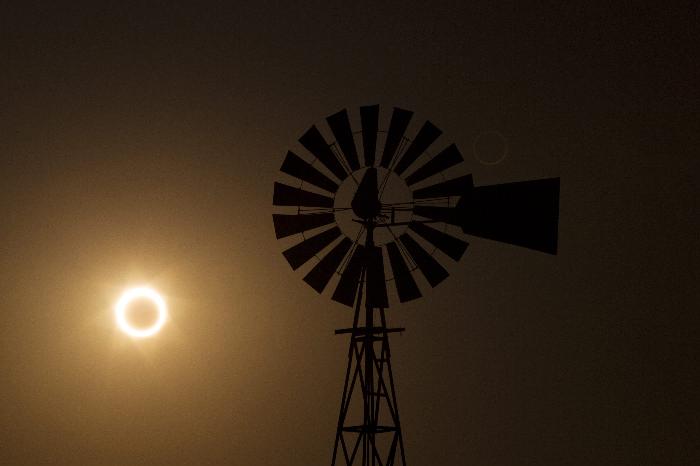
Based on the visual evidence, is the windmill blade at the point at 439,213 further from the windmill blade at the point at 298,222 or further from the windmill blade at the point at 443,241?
the windmill blade at the point at 298,222

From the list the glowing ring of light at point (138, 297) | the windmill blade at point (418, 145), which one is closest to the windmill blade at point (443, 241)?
the windmill blade at point (418, 145)

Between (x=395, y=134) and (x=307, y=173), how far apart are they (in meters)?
0.48

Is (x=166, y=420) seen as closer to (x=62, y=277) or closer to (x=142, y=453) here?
(x=142, y=453)

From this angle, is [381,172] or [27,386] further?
[381,172]

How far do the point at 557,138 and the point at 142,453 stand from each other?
3.04m

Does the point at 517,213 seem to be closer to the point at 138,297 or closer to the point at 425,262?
the point at 425,262

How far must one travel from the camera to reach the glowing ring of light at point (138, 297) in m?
4.86

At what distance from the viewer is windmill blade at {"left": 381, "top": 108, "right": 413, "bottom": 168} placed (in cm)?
386

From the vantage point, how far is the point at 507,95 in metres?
4.87

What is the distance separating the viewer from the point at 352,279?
12.8 ft

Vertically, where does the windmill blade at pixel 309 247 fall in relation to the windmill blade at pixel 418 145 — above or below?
below

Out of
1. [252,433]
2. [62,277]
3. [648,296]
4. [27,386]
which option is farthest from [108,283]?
[648,296]

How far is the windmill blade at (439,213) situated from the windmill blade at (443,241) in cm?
6

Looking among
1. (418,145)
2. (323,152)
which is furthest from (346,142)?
(418,145)
